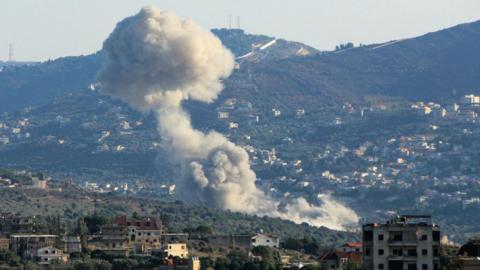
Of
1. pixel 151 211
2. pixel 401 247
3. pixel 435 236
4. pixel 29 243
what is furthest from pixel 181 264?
pixel 151 211

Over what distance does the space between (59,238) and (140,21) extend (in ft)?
172

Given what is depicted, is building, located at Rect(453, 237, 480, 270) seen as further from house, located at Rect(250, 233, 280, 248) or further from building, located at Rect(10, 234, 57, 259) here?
house, located at Rect(250, 233, 280, 248)

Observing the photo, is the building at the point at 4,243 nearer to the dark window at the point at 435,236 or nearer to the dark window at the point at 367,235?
the dark window at the point at 367,235

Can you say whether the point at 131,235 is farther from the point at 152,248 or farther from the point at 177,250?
the point at 177,250

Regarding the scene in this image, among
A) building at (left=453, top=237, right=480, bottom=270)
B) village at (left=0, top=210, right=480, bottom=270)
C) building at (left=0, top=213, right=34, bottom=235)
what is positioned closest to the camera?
building at (left=453, top=237, right=480, bottom=270)

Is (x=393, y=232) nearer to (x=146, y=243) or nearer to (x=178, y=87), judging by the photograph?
(x=146, y=243)

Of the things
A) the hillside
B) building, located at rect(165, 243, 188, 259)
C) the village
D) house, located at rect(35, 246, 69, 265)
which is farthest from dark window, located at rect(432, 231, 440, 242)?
the hillside

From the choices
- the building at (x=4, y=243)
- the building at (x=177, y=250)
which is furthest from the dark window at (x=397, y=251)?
the building at (x=4, y=243)

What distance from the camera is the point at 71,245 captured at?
126 meters

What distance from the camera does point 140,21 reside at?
17912 cm

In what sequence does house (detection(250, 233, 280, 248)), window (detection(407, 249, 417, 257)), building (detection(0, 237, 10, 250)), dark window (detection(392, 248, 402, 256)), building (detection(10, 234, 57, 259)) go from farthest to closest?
1. house (detection(250, 233, 280, 248))
2. building (detection(0, 237, 10, 250))
3. building (detection(10, 234, 57, 259))
4. dark window (detection(392, 248, 402, 256))
5. window (detection(407, 249, 417, 257))

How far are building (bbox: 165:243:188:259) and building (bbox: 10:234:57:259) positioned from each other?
272 inches

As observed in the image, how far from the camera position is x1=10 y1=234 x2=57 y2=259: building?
409ft

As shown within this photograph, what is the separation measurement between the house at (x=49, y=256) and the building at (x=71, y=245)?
5.23 feet
